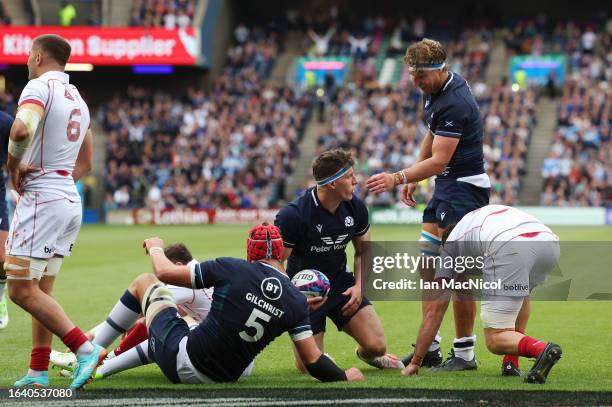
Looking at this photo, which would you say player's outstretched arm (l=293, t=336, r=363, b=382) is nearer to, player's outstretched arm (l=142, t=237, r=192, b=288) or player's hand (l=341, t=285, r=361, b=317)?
player's outstretched arm (l=142, t=237, r=192, b=288)

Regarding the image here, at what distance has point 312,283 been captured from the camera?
302 inches

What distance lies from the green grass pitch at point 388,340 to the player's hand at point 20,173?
146 cm

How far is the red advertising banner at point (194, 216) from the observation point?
36.6 m

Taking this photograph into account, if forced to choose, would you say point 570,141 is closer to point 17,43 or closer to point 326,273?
point 17,43

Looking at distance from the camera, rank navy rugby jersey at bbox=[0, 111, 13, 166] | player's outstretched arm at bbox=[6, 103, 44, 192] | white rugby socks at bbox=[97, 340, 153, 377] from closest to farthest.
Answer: player's outstretched arm at bbox=[6, 103, 44, 192] < white rugby socks at bbox=[97, 340, 153, 377] < navy rugby jersey at bbox=[0, 111, 13, 166]

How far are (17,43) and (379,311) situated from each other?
3180cm

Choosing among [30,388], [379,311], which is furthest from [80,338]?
[379,311]

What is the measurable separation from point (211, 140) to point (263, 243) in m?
33.1

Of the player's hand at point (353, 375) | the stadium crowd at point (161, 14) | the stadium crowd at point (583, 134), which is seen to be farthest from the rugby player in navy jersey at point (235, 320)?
the stadium crowd at point (161, 14)

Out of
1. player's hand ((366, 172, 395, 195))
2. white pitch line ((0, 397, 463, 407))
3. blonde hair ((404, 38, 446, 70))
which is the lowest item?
white pitch line ((0, 397, 463, 407))

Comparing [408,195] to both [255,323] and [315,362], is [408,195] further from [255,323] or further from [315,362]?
[255,323]

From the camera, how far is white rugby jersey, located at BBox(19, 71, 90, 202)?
6.95 meters

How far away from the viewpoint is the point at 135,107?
4219cm

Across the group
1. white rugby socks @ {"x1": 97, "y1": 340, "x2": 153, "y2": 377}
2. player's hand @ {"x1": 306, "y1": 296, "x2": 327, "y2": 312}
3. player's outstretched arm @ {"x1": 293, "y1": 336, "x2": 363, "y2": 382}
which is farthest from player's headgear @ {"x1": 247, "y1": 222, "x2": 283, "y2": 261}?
white rugby socks @ {"x1": 97, "y1": 340, "x2": 153, "y2": 377}
